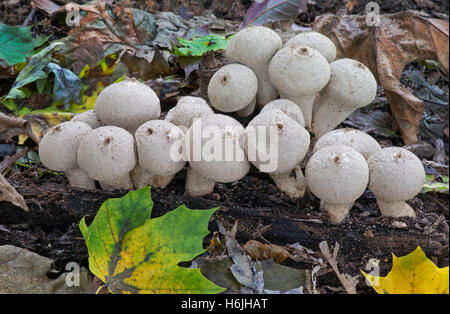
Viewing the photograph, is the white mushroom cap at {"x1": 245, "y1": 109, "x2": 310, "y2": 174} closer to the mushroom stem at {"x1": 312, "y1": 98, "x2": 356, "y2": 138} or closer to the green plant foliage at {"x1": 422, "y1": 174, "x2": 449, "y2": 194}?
the mushroom stem at {"x1": 312, "y1": 98, "x2": 356, "y2": 138}

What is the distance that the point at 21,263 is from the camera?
1854 millimetres

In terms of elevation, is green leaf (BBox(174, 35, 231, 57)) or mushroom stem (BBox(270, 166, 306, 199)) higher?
green leaf (BBox(174, 35, 231, 57))

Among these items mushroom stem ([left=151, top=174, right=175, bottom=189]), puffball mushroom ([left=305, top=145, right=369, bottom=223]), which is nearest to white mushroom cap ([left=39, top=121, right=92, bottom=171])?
mushroom stem ([left=151, top=174, right=175, bottom=189])

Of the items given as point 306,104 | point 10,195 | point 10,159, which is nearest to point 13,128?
point 10,159

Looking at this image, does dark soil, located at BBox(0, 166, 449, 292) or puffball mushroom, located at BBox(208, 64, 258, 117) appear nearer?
dark soil, located at BBox(0, 166, 449, 292)

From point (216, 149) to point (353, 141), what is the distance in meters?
0.66

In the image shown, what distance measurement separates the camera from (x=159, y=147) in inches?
74.4

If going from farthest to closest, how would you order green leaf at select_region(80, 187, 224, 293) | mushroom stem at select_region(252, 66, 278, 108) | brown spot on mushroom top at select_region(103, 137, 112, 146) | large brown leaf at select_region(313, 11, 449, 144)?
large brown leaf at select_region(313, 11, 449, 144) → mushroom stem at select_region(252, 66, 278, 108) → brown spot on mushroom top at select_region(103, 137, 112, 146) → green leaf at select_region(80, 187, 224, 293)

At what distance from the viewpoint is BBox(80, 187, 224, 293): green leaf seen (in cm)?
162

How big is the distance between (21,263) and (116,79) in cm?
152

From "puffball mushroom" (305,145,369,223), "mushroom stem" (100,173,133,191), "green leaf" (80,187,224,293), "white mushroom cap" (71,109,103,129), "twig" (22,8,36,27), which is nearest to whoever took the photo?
"green leaf" (80,187,224,293)

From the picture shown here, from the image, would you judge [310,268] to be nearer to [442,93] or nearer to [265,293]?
[265,293]

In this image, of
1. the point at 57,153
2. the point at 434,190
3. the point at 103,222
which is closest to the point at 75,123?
the point at 57,153

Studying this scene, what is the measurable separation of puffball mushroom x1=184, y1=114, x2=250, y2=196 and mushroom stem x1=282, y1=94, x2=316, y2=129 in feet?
1.53
